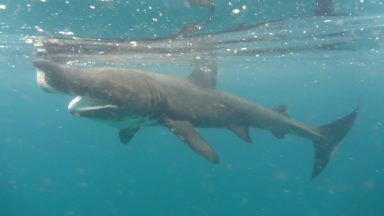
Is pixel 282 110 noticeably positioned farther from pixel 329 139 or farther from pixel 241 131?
pixel 241 131

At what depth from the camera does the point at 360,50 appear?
27.7 metres

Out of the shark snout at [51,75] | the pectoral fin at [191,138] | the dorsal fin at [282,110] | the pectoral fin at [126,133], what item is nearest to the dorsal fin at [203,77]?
the pectoral fin at [126,133]

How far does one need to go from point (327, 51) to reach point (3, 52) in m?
20.8

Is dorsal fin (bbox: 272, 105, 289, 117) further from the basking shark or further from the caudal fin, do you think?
the caudal fin

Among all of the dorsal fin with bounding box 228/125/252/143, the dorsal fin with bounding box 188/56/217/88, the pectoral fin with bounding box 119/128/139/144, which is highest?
the dorsal fin with bounding box 188/56/217/88

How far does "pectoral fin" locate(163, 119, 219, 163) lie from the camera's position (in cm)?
796

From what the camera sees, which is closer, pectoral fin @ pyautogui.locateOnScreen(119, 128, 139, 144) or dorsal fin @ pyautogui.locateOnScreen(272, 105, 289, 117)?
pectoral fin @ pyautogui.locateOnScreen(119, 128, 139, 144)

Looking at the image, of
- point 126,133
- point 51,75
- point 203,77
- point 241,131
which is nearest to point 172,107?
point 126,133

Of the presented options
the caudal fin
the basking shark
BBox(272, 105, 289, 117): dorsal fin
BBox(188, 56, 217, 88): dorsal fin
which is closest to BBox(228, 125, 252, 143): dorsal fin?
the basking shark

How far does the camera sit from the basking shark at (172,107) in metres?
7.27

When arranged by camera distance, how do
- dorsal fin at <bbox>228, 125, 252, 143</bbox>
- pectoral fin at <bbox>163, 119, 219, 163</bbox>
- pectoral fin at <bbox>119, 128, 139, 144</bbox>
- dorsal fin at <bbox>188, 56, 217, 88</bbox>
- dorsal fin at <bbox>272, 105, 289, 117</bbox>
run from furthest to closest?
dorsal fin at <bbox>272, 105, 289, 117</bbox>
dorsal fin at <bbox>228, 125, 252, 143</bbox>
dorsal fin at <bbox>188, 56, 217, 88</bbox>
pectoral fin at <bbox>119, 128, 139, 144</bbox>
pectoral fin at <bbox>163, 119, 219, 163</bbox>

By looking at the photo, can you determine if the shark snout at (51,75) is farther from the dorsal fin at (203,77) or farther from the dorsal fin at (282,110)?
the dorsal fin at (282,110)

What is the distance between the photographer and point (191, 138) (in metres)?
8.50

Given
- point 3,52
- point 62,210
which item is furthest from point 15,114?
point 3,52
